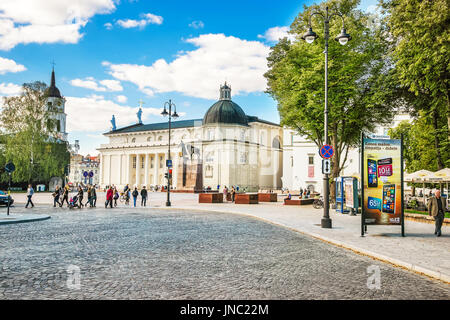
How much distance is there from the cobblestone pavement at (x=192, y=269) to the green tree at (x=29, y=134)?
48.2 m

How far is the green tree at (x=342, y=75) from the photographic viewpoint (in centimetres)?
2434

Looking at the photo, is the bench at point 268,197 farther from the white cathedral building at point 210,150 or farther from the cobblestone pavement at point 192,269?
the white cathedral building at point 210,150

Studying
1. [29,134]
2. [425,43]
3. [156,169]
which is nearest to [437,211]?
[425,43]

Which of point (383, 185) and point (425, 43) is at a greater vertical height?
point (425, 43)

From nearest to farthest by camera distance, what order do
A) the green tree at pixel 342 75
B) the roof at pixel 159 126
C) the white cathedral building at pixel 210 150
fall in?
the green tree at pixel 342 75, the white cathedral building at pixel 210 150, the roof at pixel 159 126

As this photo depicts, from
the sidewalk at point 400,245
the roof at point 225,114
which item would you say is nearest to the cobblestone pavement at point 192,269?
the sidewalk at point 400,245

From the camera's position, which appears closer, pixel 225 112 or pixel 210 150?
pixel 210 150

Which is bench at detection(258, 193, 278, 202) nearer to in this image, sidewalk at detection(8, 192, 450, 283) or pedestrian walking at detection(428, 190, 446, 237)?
sidewalk at detection(8, 192, 450, 283)

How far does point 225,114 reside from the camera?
8744 centimetres

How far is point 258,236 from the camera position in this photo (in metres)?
12.7

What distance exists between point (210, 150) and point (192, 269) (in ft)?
255

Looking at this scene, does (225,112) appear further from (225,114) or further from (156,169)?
(156,169)
